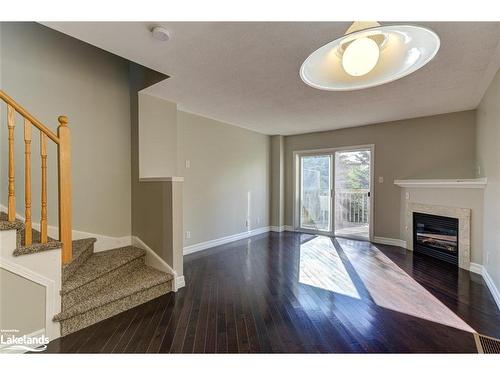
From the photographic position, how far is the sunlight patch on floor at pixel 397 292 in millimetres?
2133

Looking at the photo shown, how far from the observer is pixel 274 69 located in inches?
96.0

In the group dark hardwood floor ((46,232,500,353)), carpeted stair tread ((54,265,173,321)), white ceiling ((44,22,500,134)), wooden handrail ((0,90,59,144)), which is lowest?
dark hardwood floor ((46,232,500,353))

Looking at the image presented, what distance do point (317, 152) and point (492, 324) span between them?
4.12 meters

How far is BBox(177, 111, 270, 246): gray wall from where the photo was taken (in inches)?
158

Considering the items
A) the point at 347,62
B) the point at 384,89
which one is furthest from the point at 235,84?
the point at 384,89

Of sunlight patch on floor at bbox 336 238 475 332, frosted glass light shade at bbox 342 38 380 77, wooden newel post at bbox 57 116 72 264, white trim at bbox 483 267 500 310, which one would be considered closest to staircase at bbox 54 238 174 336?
wooden newel post at bbox 57 116 72 264

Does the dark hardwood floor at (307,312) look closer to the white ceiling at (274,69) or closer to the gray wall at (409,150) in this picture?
the gray wall at (409,150)

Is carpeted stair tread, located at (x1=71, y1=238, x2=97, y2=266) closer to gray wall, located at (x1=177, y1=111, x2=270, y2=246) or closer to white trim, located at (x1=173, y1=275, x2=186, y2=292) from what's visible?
white trim, located at (x1=173, y1=275, x2=186, y2=292)

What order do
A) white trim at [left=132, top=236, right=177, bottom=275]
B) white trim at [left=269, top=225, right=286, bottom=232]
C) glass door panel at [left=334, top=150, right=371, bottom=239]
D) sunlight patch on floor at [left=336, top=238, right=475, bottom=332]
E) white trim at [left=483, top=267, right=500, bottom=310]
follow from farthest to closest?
white trim at [left=269, top=225, right=286, bottom=232] → glass door panel at [left=334, top=150, right=371, bottom=239] → white trim at [left=132, top=236, right=177, bottom=275] → white trim at [left=483, top=267, right=500, bottom=310] → sunlight patch on floor at [left=336, top=238, right=475, bottom=332]

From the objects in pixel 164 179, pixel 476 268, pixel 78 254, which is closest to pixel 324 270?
pixel 476 268

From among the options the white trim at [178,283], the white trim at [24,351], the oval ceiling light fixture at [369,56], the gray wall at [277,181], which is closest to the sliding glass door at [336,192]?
the gray wall at [277,181]

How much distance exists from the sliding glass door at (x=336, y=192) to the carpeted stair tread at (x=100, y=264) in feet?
13.2

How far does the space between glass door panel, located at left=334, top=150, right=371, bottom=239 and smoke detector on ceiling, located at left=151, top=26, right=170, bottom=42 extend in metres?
4.34

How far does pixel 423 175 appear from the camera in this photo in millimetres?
4246
